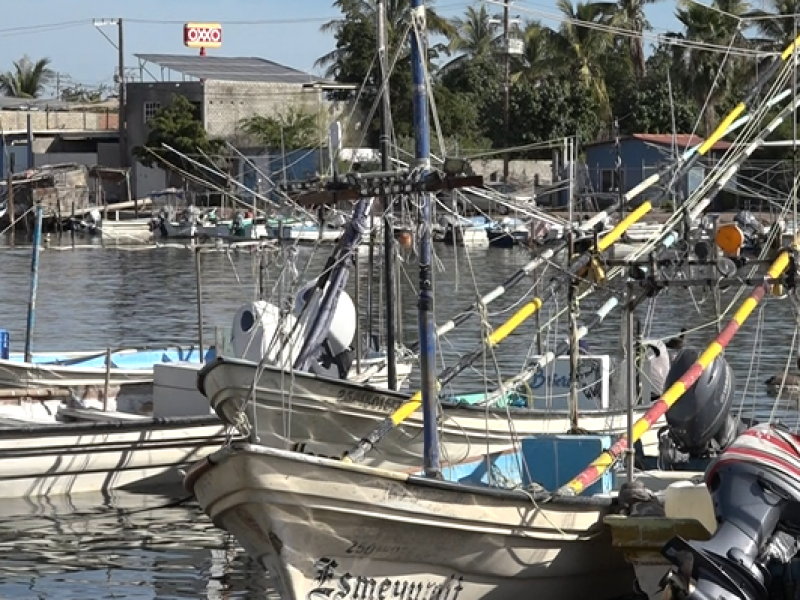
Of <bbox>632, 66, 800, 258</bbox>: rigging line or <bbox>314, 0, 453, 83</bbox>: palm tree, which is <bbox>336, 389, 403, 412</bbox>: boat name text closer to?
<bbox>632, 66, 800, 258</bbox>: rigging line

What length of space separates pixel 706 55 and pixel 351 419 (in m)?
58.1

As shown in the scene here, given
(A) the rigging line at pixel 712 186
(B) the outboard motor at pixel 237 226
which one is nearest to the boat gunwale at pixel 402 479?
(A) the rigging line at pixel 712 186

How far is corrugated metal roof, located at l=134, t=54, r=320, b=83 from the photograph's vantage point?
93.1m

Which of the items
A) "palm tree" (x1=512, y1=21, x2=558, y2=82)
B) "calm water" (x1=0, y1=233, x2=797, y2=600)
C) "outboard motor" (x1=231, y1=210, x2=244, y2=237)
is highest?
"palm tree" (x1=512, y1=21, x2=558, y2=82)

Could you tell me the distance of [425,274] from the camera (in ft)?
46.4

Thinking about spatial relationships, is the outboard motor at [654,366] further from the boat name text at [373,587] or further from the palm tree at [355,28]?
the palm tree at [355,28]

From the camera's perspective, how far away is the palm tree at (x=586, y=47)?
8462 cm

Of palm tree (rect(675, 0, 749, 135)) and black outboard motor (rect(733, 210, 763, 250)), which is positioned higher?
palm tree (rect(675, 0, 749, 135))

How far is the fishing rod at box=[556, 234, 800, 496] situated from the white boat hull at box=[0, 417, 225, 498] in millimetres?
7626

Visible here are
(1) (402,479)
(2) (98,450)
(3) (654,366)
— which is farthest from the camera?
(3) (654,366)

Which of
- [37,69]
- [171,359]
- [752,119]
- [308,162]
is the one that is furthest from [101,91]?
[752,119]

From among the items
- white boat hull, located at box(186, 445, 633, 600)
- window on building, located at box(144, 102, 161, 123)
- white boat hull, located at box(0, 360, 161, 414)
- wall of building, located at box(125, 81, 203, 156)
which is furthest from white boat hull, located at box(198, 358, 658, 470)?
window on building, located at box(144, 102, 161, 123)

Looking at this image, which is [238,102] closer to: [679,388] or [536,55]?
[536,55]

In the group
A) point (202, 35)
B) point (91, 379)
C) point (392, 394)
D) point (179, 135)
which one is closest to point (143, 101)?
point (179, 135)
